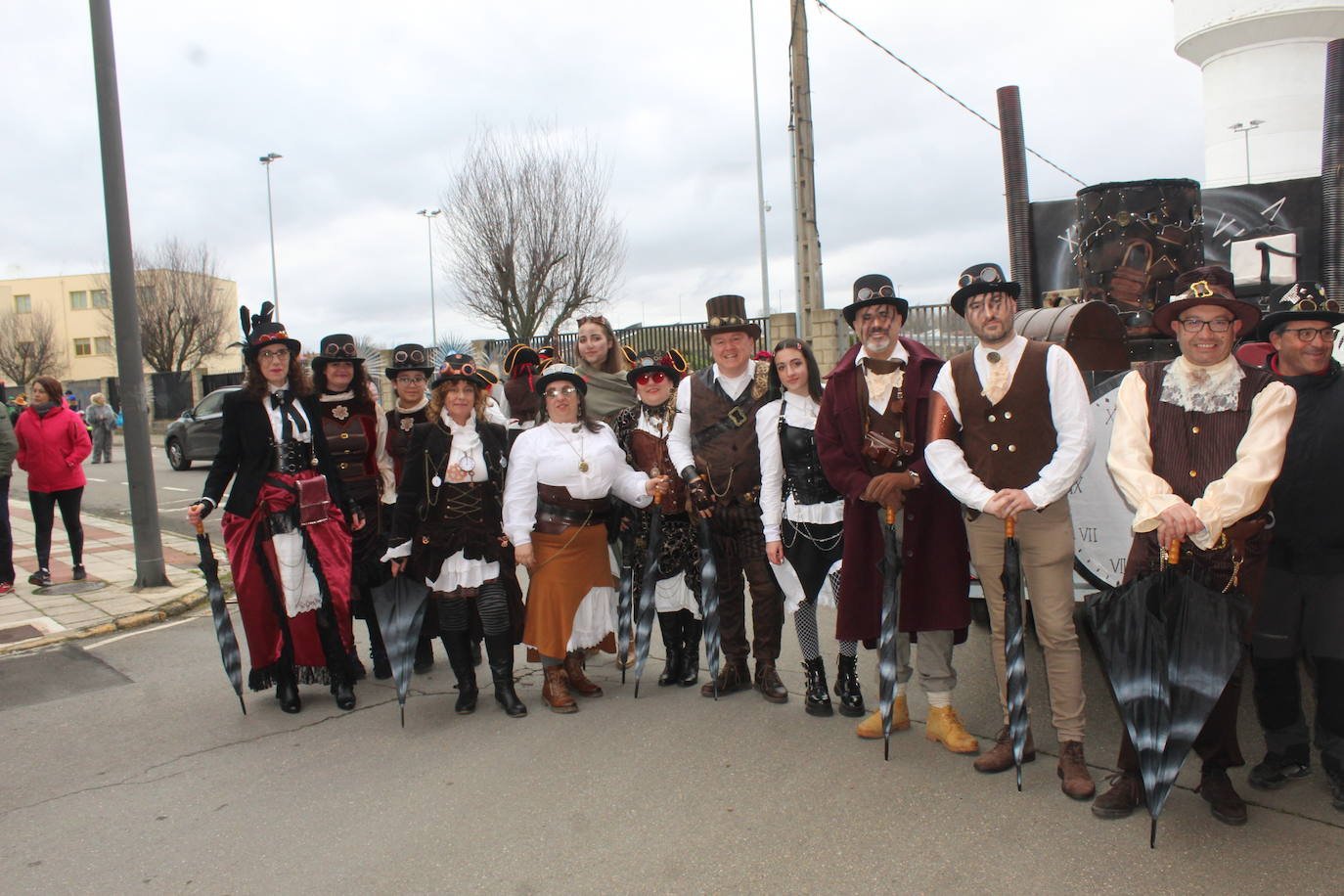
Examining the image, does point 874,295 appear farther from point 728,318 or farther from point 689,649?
point 689,649

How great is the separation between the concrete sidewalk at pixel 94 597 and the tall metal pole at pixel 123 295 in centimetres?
37

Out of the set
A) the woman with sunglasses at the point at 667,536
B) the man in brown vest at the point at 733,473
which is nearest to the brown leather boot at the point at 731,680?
the man in brown vest at the point at 733,473

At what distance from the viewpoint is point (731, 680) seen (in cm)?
492

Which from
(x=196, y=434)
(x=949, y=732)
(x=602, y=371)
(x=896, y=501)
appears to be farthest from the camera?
(x=196, y=434)

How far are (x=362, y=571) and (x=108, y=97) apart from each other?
5.17 m

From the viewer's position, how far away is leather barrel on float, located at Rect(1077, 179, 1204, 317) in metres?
5.54

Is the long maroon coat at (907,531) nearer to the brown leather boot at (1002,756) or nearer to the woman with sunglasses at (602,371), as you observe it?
the brown leather boot at (1002,756)

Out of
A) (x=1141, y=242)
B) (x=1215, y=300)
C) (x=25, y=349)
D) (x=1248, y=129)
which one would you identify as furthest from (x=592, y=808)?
(x=25, y=349)

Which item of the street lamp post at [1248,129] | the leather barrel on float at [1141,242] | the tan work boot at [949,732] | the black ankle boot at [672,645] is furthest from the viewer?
the street lamp post at [1248,129]

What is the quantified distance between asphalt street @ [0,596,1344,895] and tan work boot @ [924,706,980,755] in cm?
6

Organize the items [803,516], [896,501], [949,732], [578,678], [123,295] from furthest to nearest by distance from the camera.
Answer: [123,295] → [578,678] → [803,516] → [949,732] → [896,501]

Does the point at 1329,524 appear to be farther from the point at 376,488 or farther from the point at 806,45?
the point at 806,45

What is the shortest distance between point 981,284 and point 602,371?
2.71 metres

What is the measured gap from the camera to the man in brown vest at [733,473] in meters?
4.74
